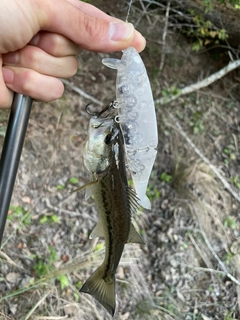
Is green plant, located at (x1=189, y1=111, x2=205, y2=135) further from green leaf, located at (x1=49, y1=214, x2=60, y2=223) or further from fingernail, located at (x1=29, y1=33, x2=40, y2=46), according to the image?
fingernail, located at (x1=29, y1=33, x2=40, y2=46)

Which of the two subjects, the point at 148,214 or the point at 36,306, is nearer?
the point at 36,306

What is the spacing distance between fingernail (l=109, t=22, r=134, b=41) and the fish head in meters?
0.38

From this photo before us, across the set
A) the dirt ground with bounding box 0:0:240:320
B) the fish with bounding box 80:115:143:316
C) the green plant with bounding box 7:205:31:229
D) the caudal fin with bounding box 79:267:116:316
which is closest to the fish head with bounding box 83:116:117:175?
the fish with bounding box 80:115:143:316

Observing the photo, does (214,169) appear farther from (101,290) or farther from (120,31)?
(120,31)

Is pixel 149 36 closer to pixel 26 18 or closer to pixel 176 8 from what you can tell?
pixel 176 8

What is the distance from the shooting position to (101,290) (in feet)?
5.93

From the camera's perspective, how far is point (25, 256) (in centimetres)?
326

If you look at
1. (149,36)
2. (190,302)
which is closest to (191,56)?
(149,36)

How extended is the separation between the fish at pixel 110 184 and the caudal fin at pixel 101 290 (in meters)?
0.04

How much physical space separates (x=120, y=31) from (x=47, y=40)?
434 millimetres

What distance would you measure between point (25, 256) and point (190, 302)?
5.68ft

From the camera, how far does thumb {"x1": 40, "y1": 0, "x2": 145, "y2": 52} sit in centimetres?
161

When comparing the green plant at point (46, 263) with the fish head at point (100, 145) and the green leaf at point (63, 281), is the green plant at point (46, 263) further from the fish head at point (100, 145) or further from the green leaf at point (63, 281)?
the fish head at point (100, 145)

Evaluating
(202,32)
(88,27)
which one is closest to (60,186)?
(88,27)
